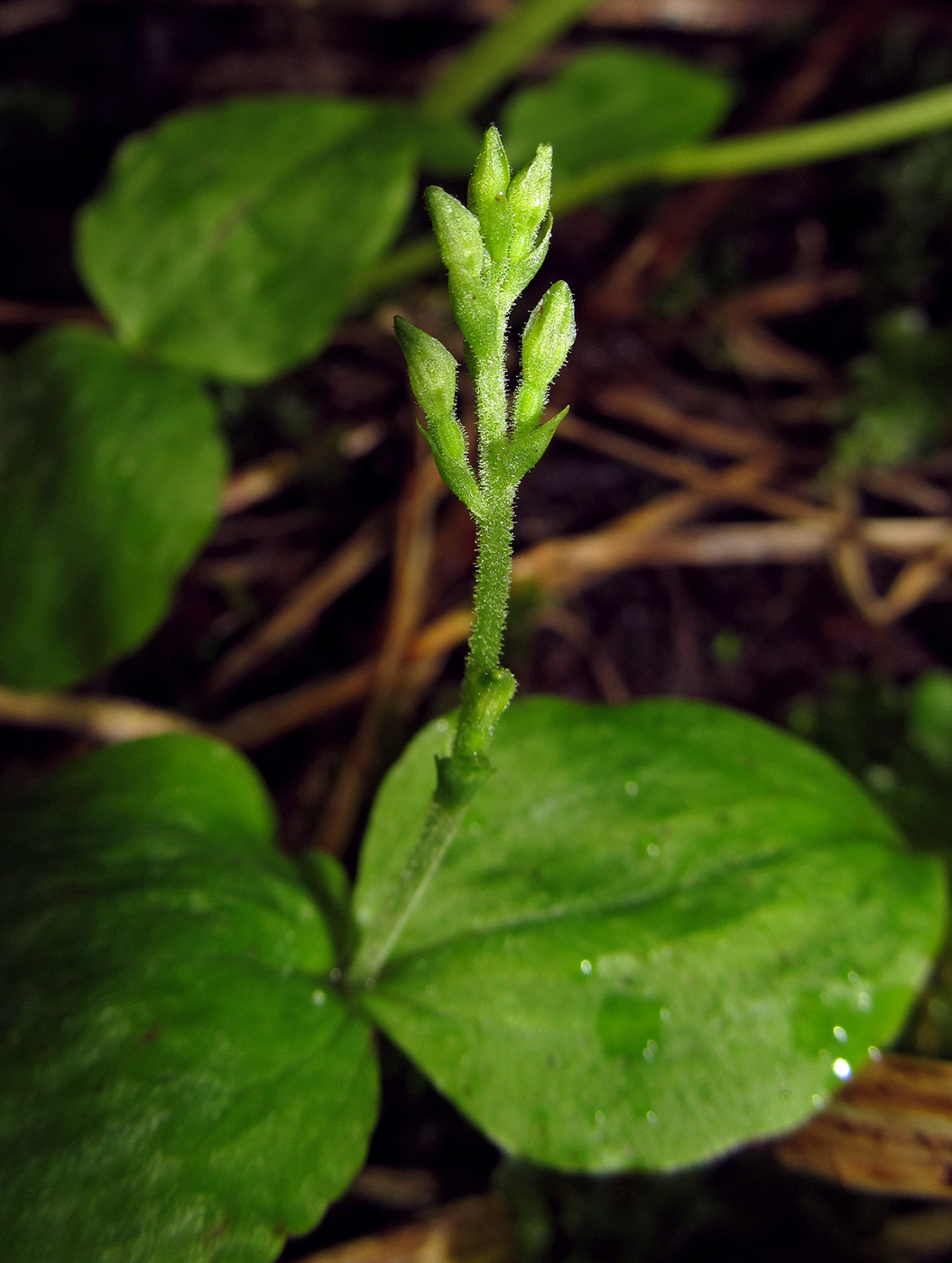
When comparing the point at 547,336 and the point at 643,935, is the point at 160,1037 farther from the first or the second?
the point at 547,336

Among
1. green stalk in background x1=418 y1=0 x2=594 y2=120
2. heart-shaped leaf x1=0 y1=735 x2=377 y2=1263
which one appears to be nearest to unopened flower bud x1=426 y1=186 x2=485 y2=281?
heart-shaped leaf x1=0 y1=735 x2=377 y2=1263

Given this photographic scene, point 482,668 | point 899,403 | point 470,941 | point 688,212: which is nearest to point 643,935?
point 470,941

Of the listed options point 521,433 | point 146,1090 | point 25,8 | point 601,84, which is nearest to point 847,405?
point 601,84

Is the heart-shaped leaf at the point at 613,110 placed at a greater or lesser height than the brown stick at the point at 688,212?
greater

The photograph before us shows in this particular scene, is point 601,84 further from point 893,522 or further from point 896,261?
point 893,522

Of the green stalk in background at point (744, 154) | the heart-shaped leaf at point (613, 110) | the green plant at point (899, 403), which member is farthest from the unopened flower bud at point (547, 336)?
the green plant at point (899, 403)

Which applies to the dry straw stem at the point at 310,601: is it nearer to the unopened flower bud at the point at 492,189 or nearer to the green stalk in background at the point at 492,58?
the green stalk in background at the point at 492,58
